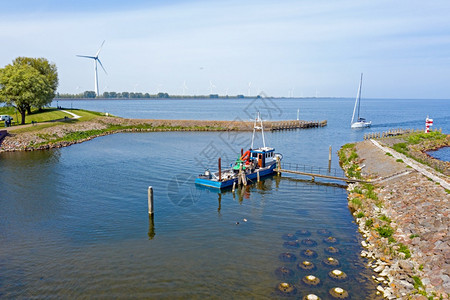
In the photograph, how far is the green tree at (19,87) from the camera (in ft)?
234

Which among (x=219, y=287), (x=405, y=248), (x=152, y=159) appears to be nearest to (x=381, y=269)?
(x=405, y=248)

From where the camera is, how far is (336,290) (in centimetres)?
1866

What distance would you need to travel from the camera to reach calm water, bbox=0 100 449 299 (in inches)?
773

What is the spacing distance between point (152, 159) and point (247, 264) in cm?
3598

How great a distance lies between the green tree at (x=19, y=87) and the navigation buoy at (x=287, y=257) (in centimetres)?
7067

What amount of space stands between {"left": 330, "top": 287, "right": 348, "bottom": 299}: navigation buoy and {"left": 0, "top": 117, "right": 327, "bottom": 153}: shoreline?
6195 centimetres

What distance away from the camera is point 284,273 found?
20609mm

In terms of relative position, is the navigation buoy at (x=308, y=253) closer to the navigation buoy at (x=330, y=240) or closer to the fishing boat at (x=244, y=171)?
the navigation buoy at (x=330, y=240)

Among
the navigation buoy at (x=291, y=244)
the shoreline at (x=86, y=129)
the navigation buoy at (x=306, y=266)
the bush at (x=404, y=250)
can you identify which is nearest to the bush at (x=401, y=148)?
the bush at (x=404, y=250)

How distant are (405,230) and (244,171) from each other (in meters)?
21.7

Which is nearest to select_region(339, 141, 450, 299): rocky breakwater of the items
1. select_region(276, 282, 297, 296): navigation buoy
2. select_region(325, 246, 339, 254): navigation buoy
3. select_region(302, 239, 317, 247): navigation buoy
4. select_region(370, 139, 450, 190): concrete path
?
select_region(370, 139, 450, 190): concrete path

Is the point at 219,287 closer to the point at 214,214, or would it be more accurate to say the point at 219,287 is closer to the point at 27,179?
the point at 214,214

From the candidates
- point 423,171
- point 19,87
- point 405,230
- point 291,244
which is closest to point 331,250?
point 291,244

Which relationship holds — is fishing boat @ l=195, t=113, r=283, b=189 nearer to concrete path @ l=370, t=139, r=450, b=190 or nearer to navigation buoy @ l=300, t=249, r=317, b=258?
navigation buoy @ l=300, t=249, r=317, b=258
